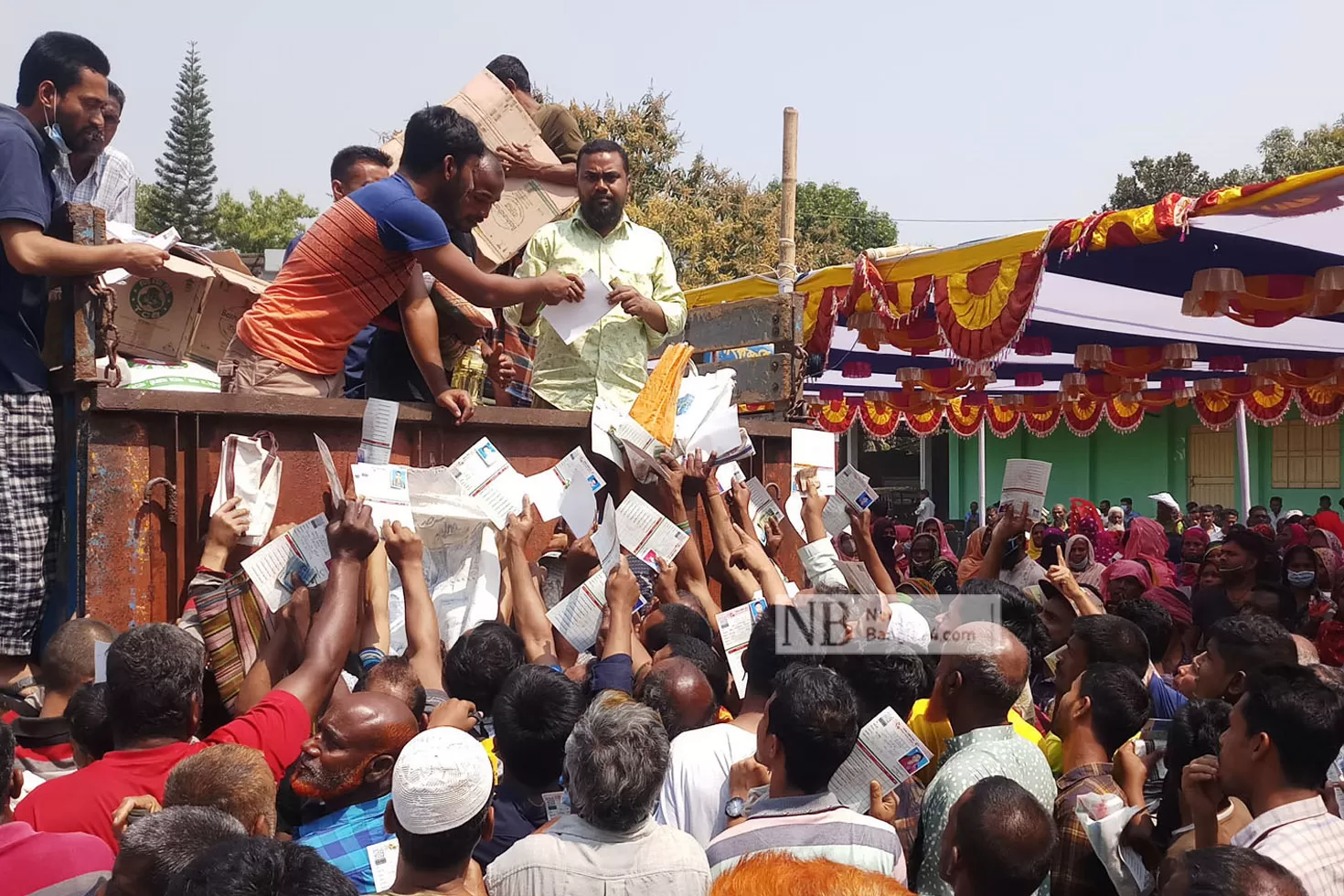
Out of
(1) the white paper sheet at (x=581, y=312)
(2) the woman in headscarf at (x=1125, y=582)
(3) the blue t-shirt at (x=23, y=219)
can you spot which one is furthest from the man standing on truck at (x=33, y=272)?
(2) the woman in headscarf at (x=1125, y=582)

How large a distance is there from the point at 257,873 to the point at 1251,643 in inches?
119

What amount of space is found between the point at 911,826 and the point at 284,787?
4.82 ft

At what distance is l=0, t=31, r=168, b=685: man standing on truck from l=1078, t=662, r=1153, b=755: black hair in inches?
115

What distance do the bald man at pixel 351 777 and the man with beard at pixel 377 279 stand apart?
1.72 metres

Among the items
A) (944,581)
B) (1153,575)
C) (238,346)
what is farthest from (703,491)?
(1153,575)

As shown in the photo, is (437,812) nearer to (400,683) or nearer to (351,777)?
(351,777)

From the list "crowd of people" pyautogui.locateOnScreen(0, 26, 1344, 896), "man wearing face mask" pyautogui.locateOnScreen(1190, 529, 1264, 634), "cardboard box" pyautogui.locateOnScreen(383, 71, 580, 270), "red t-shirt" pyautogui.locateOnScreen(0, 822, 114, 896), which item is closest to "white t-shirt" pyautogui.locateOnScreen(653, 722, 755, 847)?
"crowd of people" pyautogui.locateOnScreen(0, 26, 1344, 896)

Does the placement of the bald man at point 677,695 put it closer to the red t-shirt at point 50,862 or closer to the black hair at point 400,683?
the black hair at point 400,683

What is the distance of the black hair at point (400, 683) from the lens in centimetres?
290

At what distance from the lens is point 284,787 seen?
2580 millimetres

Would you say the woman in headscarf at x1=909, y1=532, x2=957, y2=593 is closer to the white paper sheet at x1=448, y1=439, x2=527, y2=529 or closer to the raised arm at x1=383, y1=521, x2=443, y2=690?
the white paper sheet at x1=448, y1=439, x2=527, y2=529

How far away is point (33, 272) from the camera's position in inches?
133

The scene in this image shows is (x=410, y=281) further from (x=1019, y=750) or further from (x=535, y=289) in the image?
(x=1019, y=750)

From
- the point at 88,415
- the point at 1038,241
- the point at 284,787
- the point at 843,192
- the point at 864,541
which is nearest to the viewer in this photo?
the point at 284,787
